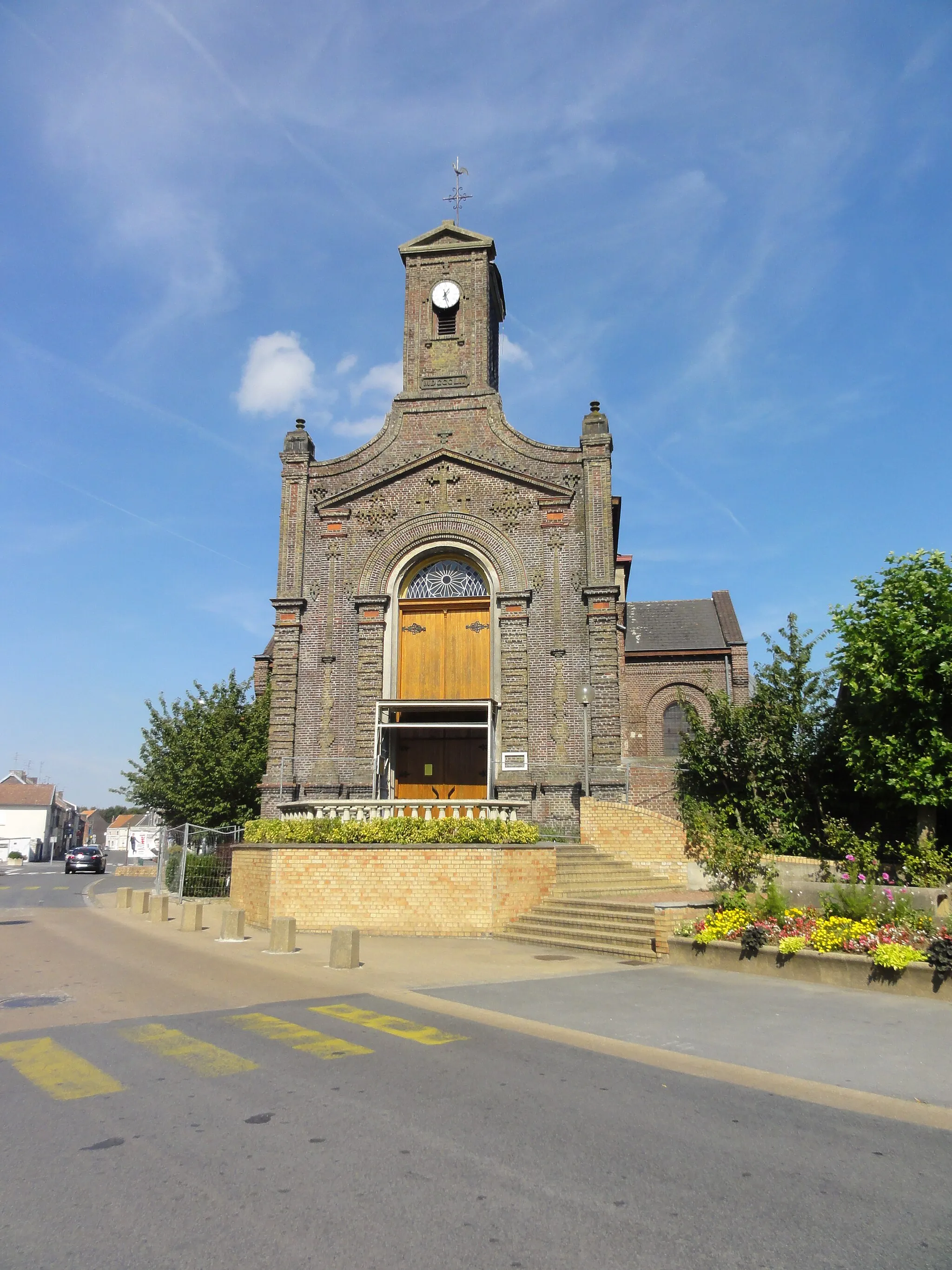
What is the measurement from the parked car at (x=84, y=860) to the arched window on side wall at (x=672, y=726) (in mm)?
30591

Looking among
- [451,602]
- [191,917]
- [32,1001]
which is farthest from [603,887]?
[32,1001]

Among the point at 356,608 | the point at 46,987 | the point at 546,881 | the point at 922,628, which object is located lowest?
the point at 46,987

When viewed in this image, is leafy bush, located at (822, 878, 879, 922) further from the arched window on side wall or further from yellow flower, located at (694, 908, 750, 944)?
the arched window on side wall

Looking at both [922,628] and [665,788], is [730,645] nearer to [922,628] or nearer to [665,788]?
[665,788]

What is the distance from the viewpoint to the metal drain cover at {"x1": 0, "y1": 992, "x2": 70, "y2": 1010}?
9500mm

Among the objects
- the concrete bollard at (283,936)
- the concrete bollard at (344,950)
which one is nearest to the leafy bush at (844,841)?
the concrete bollard at (344,950)

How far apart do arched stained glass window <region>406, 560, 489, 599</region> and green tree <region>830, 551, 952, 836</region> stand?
8.72 metres

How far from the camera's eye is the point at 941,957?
9523mm

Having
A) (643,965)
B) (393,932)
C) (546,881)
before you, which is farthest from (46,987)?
(546,881)

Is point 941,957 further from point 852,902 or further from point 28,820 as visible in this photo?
point 28,820

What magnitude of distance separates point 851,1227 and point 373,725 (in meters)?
17.2

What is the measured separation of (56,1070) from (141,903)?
14.9 m

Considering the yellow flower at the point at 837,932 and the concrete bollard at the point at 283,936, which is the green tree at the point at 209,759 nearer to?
the concrete bollard at the point at 283,936

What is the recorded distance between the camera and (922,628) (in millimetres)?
15680
